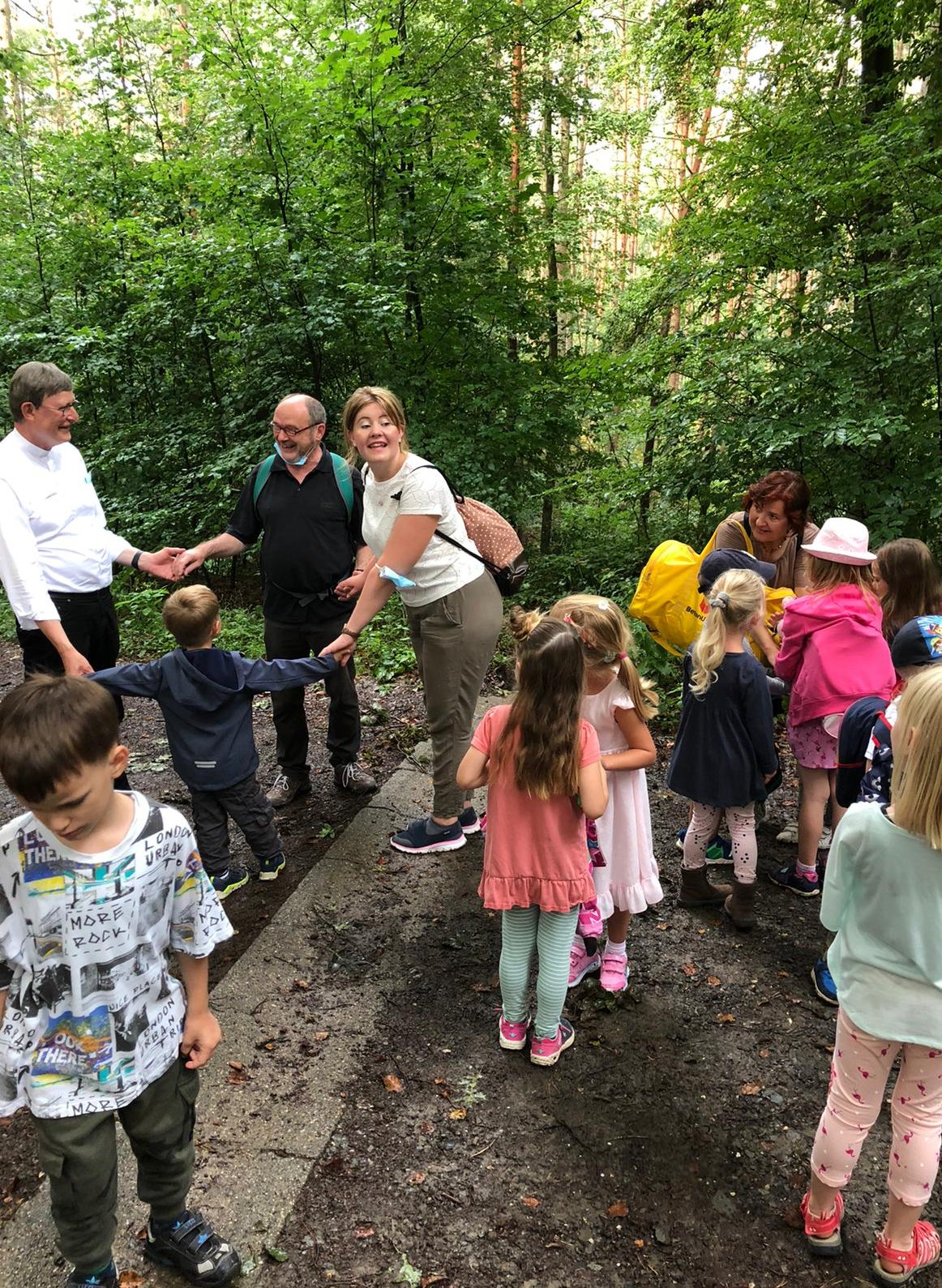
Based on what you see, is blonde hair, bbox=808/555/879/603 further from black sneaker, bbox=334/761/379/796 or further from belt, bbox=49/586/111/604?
belt, bbox=49/586/111/604

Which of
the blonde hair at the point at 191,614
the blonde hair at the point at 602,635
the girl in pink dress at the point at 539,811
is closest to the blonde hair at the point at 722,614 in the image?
the blonde hair at the point at 602,635

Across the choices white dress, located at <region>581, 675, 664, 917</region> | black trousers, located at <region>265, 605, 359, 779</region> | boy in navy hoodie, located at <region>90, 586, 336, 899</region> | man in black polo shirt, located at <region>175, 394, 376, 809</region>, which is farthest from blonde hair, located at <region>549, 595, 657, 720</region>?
black trousers, located at <region>265, 605, 359, 779</region>

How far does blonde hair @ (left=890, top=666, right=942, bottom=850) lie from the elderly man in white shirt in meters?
2.93

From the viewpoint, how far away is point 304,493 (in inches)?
149

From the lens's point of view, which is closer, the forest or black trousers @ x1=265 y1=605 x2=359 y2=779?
black trousers @ x1=265 y1=605 x2=359 y2=779

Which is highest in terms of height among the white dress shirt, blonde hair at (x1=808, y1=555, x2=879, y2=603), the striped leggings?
the white dress shirt

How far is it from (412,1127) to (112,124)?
10.8m

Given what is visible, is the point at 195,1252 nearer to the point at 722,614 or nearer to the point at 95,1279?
the point at 95,1279

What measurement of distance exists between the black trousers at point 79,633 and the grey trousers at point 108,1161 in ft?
5.98

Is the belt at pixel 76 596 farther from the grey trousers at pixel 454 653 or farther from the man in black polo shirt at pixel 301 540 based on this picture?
the grey trousers at pixel 454 653

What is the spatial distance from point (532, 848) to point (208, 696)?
1534 millimetres

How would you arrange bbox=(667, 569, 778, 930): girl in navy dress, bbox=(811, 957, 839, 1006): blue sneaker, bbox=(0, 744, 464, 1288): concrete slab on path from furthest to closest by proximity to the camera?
bbox=(667, 569, 778, 930): girl in navy dress, bbox=(811, 957, 839, 1006): blue sneaker, bbox=(0, 744, 464, 1288): concrete slab on path

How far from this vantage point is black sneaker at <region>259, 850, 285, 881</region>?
359 cm

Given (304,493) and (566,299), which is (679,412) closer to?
(566,299)
